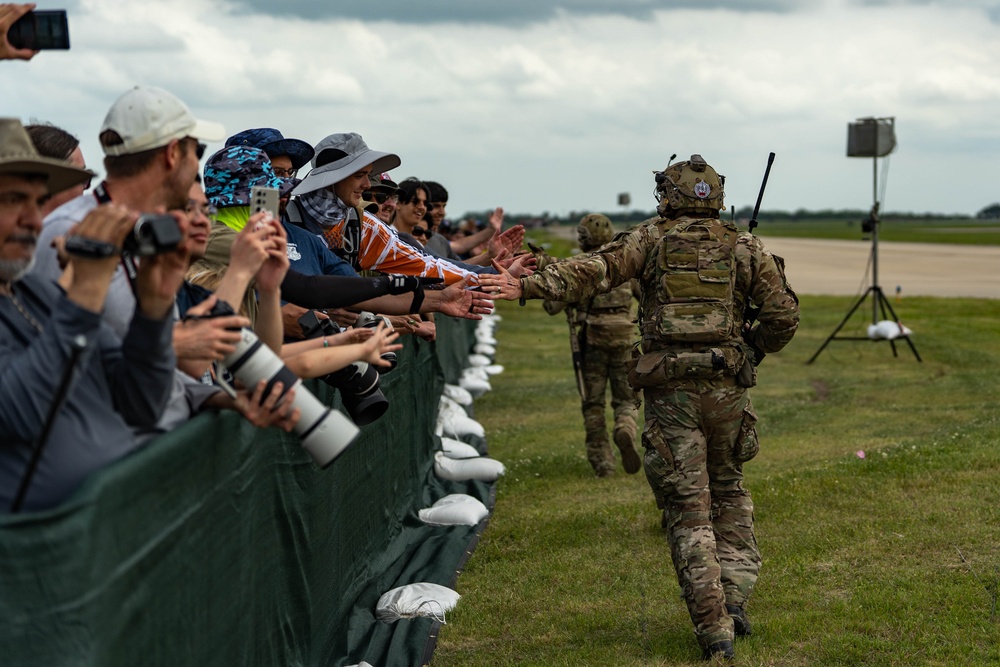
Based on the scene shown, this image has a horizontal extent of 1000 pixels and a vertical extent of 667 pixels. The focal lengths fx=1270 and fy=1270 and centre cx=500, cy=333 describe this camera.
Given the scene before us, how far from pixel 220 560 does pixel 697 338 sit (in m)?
3.33

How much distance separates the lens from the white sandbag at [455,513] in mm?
9625

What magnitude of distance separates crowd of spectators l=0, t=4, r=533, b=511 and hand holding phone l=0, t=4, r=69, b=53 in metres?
0.02

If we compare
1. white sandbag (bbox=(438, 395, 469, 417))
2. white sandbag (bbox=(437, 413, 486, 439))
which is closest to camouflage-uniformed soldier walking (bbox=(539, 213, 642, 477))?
white sandbag (bbox=(437, 413, 486, 439))

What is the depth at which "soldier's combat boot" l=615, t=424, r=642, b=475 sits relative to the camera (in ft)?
37.1

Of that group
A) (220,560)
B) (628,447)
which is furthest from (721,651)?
(628,447)

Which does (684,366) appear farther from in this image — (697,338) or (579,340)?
(579,340)

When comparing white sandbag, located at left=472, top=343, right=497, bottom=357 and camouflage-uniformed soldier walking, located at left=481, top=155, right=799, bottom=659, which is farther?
white sandbag, located at left=472, top=343, right=497, bottom=357

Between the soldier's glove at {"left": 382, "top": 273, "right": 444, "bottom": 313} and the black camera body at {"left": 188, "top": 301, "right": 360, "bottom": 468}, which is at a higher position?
the soldier's glove at {"left": 382, "top": 273, "right": 444, "bottom": 313}

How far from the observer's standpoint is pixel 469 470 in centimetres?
1131

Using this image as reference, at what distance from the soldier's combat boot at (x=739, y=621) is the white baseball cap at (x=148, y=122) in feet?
13.6

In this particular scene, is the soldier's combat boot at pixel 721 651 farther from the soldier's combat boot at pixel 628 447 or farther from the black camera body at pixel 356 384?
the soldier's combat boot at pixel 628 447

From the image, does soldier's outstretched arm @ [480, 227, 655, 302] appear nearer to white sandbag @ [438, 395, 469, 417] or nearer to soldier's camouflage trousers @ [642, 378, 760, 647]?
soldier's camouflage trousers @ [642, 378, 760, 647]

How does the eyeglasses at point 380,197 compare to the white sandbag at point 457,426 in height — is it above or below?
above

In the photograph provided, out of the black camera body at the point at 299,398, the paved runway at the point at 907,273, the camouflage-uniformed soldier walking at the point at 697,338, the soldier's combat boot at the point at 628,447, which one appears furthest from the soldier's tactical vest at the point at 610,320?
the paved runway at the point at 907,273
